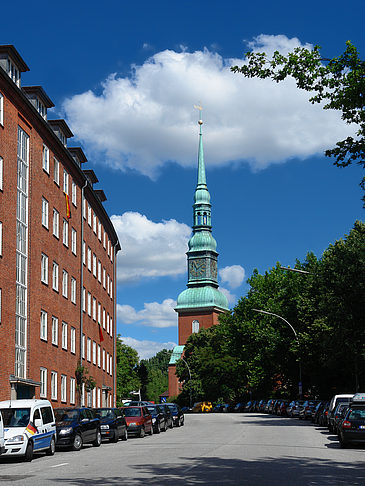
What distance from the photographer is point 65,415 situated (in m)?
26.5

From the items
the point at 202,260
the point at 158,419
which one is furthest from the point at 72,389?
the point at 202,260

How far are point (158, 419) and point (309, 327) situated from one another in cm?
2121

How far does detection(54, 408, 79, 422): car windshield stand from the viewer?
26234 mm

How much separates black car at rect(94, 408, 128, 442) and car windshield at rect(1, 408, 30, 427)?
27.5 ft

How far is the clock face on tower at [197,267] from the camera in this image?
440 feet

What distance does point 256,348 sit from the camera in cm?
6775

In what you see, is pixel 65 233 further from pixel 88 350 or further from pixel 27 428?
pixel 27 428

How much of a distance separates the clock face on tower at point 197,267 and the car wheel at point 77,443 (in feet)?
355

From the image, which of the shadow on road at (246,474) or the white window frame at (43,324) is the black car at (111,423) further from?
the shadow on road at (246,474)

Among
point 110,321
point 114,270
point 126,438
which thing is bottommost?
point 126,438

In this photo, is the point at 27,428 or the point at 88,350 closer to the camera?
the point at 27,428

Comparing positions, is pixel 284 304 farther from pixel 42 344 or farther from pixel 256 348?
pixel 42 344

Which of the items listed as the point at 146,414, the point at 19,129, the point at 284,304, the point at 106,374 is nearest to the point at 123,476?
the point at 146,414

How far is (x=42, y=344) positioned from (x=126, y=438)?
8396mm
